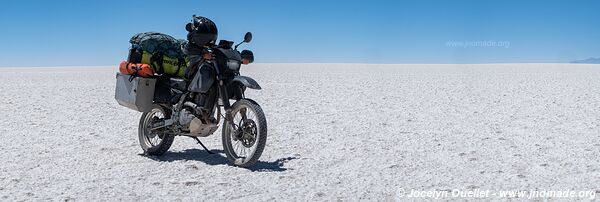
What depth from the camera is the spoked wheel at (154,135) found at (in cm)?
822

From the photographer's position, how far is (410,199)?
18.8 ft

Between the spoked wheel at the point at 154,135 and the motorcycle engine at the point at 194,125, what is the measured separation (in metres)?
0.59

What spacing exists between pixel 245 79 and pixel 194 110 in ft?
2.92

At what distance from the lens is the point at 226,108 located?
7.38m

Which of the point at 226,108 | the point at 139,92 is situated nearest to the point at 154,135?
the point at 139,92

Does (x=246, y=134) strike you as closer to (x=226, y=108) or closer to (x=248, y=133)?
(x=248, y=133)

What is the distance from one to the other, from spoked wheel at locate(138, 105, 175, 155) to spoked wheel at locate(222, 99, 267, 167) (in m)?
1.02

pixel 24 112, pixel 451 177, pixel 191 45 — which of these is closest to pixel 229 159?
pixel 191 45

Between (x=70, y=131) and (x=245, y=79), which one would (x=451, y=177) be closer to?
(x=245, y=79)

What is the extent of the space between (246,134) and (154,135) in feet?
5.97

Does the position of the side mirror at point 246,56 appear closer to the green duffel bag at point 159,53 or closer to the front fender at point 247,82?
the front fender at point 247,82

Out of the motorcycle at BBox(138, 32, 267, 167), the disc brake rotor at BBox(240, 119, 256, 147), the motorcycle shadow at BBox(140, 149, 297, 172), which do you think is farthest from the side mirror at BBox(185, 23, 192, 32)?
the motorcycle shadow at BBox(140, 149, 297, 172)

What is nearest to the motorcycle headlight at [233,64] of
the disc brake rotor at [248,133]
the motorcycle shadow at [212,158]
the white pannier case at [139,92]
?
the disc brake rotor at [248,133]

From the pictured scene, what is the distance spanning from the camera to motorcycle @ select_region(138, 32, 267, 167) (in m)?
7.09
